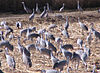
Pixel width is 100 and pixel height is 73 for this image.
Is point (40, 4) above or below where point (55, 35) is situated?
below

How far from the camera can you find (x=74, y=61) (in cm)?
1043

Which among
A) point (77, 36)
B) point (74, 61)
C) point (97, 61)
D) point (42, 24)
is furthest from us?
point (42, 24)

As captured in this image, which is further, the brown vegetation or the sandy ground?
the brown vegetation

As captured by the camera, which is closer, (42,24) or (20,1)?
(42,24)

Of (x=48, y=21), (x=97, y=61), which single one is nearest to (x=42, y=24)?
(x=48, y=21)

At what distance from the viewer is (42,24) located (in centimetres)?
1931

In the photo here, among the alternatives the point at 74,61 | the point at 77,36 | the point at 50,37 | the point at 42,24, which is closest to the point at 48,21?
the point at 42,24

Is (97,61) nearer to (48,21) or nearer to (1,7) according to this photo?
(48,21)

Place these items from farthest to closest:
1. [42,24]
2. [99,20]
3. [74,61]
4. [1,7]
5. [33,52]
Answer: [1,7]
[99,20]
[42,24]
[33,52]
[74,61]

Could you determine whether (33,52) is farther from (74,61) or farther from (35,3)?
(35,3)

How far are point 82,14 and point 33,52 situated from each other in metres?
10.8

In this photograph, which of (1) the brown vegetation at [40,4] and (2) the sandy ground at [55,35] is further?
(1) the brown vegetation at [40,4]

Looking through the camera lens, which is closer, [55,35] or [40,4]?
[55,35]

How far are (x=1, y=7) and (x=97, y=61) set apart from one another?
1490 centimetres
